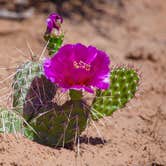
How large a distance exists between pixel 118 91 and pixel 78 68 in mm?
468

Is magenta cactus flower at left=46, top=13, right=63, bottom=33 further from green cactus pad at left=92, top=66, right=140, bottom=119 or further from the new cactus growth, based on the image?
green cactus pad at left=92, top=66, right=140, bottom=119

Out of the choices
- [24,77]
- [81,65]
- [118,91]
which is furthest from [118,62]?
[81,65]

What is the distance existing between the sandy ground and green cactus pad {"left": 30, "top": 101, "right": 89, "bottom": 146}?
0.07 m

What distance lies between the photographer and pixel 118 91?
2.88m

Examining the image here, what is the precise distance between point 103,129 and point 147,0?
3536mm

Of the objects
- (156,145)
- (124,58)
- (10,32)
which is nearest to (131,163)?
(156,145)

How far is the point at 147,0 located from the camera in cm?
645

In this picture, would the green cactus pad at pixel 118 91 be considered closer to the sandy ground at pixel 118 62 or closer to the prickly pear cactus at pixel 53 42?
the sandy ground at pixel 118 62

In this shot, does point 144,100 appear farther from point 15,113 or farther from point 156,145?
point 15,113

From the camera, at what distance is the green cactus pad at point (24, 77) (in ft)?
8.85

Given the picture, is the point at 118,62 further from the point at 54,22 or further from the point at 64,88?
the point at 64,88

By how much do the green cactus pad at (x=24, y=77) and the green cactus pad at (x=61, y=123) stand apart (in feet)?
0.43

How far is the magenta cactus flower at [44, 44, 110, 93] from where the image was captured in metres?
2.48

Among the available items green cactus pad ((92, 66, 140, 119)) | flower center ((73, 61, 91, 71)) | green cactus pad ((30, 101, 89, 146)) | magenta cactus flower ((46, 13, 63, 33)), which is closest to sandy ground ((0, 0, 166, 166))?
green cactus pad ((30, 101, 89, 146))
